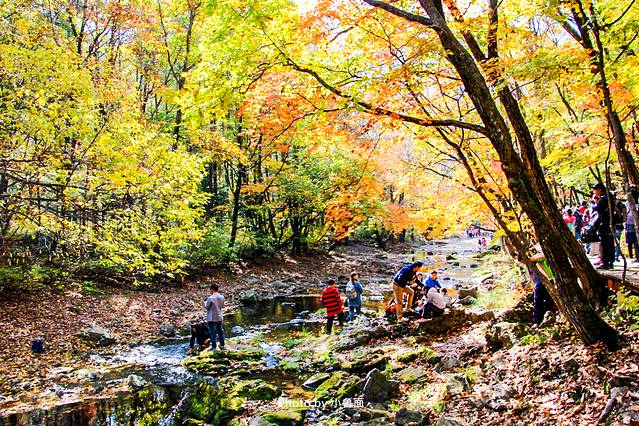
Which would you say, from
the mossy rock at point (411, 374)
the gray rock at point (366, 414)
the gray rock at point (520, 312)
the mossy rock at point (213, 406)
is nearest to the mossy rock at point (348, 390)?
the gray rock at point (366, 414)

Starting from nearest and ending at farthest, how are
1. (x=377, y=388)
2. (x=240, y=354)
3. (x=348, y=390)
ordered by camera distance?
(x=377, y=388), (x=348, y=390), (x=240, y=354)

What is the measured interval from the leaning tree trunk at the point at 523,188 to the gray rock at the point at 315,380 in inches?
184

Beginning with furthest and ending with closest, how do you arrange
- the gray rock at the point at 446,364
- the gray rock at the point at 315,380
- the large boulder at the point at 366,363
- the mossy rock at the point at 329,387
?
the large boulder at the point at 366,363 → the gray rock at the point at 315,380 → the gray rock at the point at 446,364 → the mossy rock at the point at 329,387

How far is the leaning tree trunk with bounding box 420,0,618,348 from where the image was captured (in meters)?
5.51

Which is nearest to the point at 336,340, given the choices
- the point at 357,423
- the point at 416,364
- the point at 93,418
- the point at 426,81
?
the point at 416,364

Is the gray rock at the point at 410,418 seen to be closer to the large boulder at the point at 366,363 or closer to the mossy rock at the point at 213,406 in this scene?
the large boulder at the point at 366,363

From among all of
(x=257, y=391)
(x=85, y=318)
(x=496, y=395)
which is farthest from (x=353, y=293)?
(x=85, y=318)

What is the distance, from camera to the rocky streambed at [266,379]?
6.77 meters

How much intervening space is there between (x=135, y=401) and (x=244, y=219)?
71.7ft

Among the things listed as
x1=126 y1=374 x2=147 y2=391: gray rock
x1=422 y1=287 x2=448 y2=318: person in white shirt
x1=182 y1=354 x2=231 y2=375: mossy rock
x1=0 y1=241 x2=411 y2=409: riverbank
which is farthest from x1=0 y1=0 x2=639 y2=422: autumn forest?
x1=182 y1=354 x2=231 y2=375: mossy rock

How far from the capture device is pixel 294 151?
88.3 feet

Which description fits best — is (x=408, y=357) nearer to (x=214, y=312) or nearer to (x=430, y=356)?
(x=430, y=356)

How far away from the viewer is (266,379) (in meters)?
8.87

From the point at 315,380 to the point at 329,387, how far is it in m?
0.70
